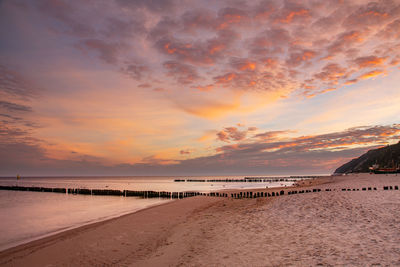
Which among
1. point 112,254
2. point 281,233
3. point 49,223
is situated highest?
point 281,233

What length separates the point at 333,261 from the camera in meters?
7.48

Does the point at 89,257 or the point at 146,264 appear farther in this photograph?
the point at 89,257

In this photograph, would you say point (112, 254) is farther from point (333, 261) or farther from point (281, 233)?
point (333, 261)

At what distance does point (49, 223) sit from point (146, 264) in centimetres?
2119

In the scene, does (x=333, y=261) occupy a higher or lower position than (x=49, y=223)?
higher

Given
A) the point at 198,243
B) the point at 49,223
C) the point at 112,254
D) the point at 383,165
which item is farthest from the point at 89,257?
the point at 383,165

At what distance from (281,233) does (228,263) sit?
13.3 feet

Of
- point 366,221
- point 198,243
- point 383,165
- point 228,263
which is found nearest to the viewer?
point 228,263

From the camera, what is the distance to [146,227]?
53.8 feet

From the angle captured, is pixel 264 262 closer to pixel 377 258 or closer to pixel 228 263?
pixel 228 263

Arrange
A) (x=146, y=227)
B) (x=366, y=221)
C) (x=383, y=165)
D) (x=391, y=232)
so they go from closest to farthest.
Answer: (x=391, y=232) → (x=366, y=221) → (x=146, y=227) → (x=383, y=165)

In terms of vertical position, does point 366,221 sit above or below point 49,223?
above

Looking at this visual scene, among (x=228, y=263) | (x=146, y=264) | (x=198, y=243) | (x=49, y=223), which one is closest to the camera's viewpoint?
(x=228, y=263)

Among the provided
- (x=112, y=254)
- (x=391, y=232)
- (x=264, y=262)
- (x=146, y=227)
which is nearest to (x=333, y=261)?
(x=264, y=262)
